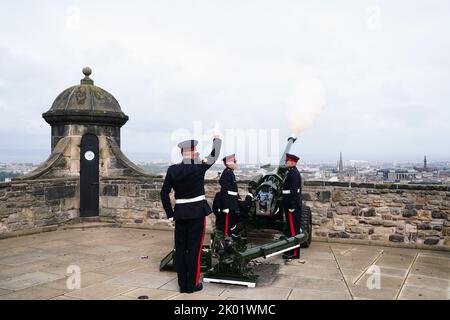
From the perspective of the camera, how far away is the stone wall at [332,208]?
751 centimetres

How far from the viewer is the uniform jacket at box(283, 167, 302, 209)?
21.6 ft

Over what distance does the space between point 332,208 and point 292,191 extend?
73.0 inches

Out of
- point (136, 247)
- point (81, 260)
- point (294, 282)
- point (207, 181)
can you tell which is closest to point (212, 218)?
point (207, 181)

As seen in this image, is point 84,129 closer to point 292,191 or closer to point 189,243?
point 292,191

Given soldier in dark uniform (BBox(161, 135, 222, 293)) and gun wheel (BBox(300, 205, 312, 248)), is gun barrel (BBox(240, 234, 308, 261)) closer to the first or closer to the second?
soldier in dark uniform (BBox(161, 135, 222, 293))

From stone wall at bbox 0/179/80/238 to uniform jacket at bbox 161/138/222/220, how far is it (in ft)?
14.7

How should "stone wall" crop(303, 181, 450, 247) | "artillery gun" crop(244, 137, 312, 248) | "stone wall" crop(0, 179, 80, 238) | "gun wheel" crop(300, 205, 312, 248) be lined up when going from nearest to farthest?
"artillery gun" crop(244, 137, 312, 248) < "gun wheel" crop(300, 205, 312, 248) < "stone wall" crop(303, 181, 450, 247) < "stone wall" crop(0, 179, 80, 238)

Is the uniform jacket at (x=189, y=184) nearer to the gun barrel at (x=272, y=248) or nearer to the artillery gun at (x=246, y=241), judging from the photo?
the artillery gun at (x=246, y=241)

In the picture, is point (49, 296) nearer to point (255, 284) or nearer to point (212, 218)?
point (255, 284)

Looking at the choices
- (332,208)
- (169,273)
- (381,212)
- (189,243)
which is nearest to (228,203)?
(169,273)

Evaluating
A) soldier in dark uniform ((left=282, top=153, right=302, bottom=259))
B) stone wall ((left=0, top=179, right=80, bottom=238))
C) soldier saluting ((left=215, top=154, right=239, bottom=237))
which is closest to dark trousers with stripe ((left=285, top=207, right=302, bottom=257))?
soldier in dark uniform ((left=282, top=153, right=302, bottom=259))

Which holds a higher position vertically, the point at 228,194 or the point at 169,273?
the point at 228,194

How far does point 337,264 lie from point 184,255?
2.42 m

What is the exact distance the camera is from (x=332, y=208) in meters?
8.12
